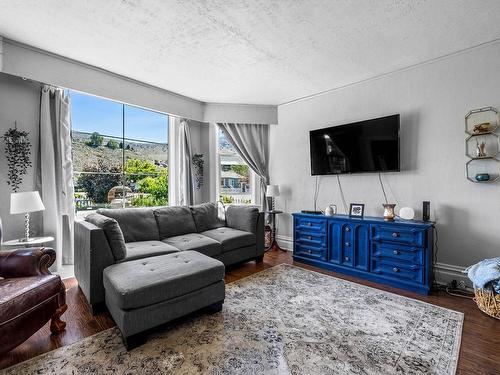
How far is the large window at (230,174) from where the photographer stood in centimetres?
484

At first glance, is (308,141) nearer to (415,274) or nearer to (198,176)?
(198,176)

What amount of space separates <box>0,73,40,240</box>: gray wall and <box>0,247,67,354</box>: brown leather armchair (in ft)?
3.85

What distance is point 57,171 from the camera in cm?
306

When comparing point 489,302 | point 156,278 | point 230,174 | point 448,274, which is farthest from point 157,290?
point 230,174

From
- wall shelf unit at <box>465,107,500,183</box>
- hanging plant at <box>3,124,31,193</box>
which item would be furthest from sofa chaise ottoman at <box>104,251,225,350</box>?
wall shelf unit at <box>465,107,500,183</box>

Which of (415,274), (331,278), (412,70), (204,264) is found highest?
(412,70)

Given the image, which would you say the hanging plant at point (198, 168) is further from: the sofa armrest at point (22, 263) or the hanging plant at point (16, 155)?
the sofa armrest at point (22, 263)

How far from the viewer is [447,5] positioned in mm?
2004

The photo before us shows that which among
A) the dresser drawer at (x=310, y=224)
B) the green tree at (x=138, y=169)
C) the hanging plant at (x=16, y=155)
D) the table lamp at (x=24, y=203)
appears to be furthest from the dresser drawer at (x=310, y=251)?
the hanging plant at (x=16, y=155)

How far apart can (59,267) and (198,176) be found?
7.90ft

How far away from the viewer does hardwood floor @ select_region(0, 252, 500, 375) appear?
1.59m

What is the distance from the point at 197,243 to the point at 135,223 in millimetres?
851

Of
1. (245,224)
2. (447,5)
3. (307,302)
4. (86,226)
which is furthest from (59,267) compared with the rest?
(447,5)

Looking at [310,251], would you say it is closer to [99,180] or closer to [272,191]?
[272,191]
